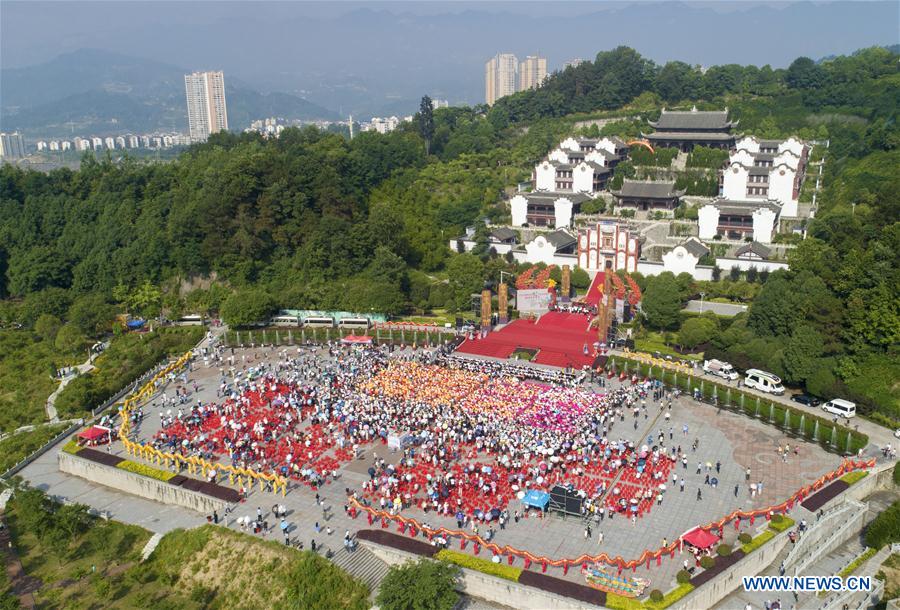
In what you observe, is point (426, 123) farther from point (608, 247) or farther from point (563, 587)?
point (563, 587)

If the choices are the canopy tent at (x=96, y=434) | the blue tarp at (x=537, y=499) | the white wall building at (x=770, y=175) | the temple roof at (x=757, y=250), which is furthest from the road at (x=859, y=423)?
the canopy tent at (x=96, y=434)

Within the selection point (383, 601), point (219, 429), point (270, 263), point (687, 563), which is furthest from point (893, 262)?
point (270, 263)

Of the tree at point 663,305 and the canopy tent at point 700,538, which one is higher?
the tree at point 663,305

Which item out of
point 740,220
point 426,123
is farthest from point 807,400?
point 426,123

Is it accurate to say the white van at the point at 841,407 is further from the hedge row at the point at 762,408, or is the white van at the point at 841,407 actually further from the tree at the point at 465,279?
the tree at the point at 465,279

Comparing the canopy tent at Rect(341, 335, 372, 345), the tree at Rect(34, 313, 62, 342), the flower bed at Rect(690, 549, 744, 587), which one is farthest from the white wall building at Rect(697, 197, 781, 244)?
the tree at Rect(34, 313, 62, 342)

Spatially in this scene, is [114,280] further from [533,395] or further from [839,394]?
[839,394]

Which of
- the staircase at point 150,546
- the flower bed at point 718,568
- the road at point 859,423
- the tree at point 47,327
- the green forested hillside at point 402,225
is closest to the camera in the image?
the flower bed at point 718,568
